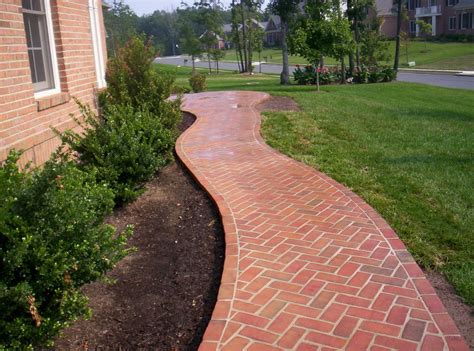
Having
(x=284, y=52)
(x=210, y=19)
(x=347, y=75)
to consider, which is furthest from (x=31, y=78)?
(x=210, y=19)

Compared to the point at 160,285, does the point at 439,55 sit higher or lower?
higher

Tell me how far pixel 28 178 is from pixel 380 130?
7610mm

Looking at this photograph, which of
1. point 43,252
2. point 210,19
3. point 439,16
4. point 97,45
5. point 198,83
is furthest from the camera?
point 439,16

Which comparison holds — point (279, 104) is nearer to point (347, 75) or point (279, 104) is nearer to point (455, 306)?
point (455, 306)

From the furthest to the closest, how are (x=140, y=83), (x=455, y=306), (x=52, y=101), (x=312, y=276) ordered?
1. (x=140, y=83)
2. (x=52, y=101)
3. (x=312, y=276)
4. (x=455, y=306)

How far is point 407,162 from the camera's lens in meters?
7.02

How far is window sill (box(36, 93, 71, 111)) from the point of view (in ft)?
19.1

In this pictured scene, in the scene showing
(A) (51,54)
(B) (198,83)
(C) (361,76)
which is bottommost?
(C) (361,76)

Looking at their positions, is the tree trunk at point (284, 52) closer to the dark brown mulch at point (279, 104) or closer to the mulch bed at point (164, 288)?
the dark brown mulch at point (279, 104)

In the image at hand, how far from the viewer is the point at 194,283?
12.5 ft

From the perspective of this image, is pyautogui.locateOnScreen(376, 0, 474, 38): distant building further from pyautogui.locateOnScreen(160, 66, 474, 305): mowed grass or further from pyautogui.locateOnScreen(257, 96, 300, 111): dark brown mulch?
pyautogui.locateOnScreen(160, 66, 474, 305): mowed grass

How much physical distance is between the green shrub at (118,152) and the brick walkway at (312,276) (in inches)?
32.2

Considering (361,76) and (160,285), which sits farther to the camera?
(361,76)

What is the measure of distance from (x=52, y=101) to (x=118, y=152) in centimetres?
125
